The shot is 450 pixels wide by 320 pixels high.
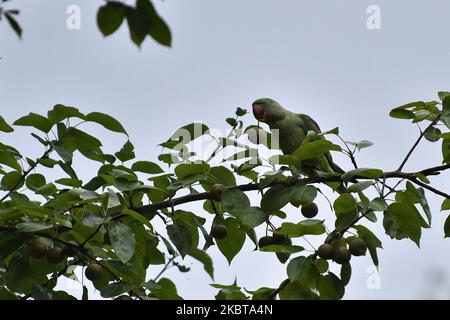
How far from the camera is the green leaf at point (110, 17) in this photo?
149 centimetres

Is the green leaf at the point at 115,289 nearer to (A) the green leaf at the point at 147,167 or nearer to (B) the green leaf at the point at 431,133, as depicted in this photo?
(A) the green leaf at the point at 147,167

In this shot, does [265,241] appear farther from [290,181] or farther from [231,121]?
[231,121]

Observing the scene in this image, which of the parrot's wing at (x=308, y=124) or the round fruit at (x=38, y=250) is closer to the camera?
the round fruit at (x=38, y=250)

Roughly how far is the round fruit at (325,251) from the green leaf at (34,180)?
1477 mm

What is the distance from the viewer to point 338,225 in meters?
3.13

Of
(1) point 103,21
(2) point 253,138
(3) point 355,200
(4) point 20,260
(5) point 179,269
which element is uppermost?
(1) point 103,21

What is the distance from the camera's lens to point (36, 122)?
365 cm

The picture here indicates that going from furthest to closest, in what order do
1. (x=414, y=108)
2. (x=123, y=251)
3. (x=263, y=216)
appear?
(x=414, y=108), (x=263, y=216), (x=123, y=251)

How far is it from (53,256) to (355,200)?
4.27ft

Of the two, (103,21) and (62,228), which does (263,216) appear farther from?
(103,21)

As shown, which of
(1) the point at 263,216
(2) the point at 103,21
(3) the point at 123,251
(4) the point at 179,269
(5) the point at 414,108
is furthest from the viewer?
(4) the point at 179,269

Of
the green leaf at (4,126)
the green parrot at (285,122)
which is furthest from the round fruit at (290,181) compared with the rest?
the green parrot at (285,122)

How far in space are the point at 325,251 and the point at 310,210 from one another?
26.1 inches
